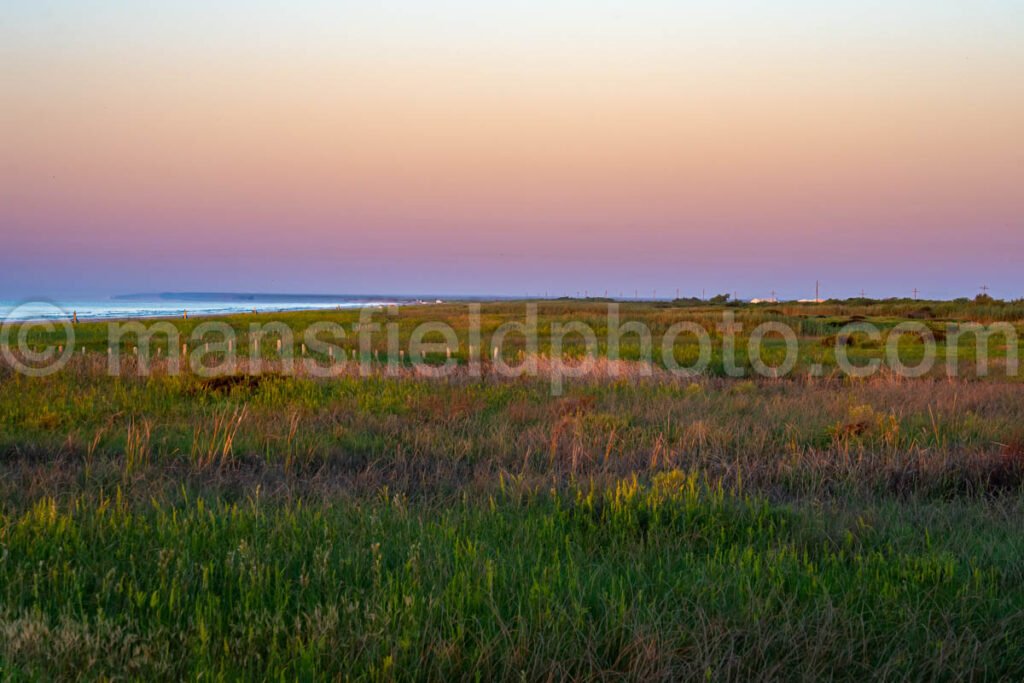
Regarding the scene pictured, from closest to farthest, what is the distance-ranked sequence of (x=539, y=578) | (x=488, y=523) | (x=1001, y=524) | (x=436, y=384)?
(x=539, y=578), (x=488, y=523), (x=1001, y=524), (x=436, y=384)

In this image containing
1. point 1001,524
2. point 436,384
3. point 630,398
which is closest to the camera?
point 1001,524

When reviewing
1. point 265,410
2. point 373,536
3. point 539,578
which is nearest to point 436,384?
point 265,410

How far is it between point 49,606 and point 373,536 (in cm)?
158

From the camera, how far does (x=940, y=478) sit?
643cm

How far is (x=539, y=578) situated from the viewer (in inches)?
136

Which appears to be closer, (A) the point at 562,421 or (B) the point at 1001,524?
(B) the point at 1001,524

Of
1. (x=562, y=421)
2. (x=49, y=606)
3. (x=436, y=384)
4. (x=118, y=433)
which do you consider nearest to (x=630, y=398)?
(x=562, y=421)

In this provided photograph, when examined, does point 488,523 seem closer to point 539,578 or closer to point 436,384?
point 539,578

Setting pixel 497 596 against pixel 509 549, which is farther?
pixel 509 549

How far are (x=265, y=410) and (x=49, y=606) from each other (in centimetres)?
643

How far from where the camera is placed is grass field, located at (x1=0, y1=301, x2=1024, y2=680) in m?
2.81

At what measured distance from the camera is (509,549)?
3.86 meters

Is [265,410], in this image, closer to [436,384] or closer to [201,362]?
[436,384]

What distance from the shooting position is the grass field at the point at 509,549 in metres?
2.81
